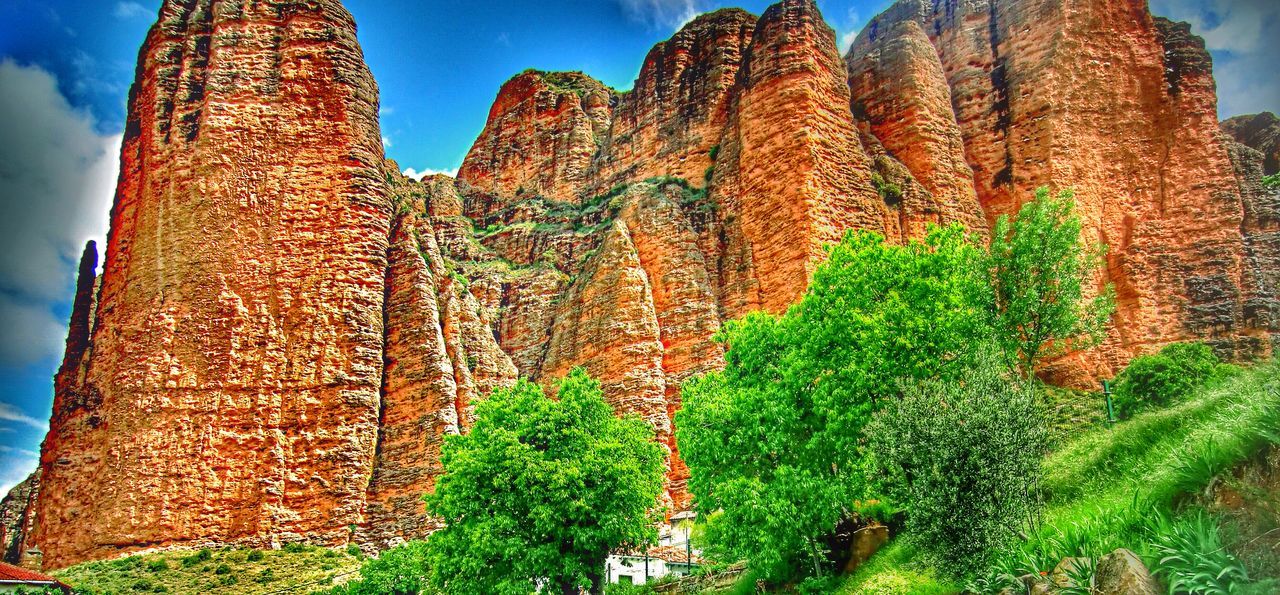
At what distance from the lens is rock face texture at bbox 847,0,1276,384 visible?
39312 mm

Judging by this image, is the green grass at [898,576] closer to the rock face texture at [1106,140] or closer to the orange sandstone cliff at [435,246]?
the orange sandstone cliff at [435,246]

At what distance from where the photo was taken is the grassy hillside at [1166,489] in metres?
8.13

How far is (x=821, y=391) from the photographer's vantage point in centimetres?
1995

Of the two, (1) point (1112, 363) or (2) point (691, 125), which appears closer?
(1) point (1112, 363)

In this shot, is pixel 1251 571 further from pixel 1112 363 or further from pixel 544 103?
pixel 544 103

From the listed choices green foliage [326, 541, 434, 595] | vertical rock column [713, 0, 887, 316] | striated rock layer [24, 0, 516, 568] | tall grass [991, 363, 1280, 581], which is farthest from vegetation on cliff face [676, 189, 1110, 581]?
striated rock layer [24, 0, 516, 568]

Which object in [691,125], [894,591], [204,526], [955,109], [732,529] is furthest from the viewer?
[691,125]

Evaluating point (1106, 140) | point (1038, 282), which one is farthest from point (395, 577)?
point (1106, 140)

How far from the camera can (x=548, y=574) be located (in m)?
23.1

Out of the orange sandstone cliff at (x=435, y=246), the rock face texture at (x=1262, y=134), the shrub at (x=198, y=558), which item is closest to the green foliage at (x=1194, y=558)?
the orange sandstone cliff at (x=435, y=246)

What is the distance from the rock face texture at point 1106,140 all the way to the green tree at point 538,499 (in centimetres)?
2819

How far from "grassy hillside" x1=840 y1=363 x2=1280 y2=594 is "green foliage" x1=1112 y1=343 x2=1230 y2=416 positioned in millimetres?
9975

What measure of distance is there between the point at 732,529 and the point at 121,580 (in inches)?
1123

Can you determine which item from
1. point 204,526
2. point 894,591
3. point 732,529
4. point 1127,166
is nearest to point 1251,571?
point 894,591
